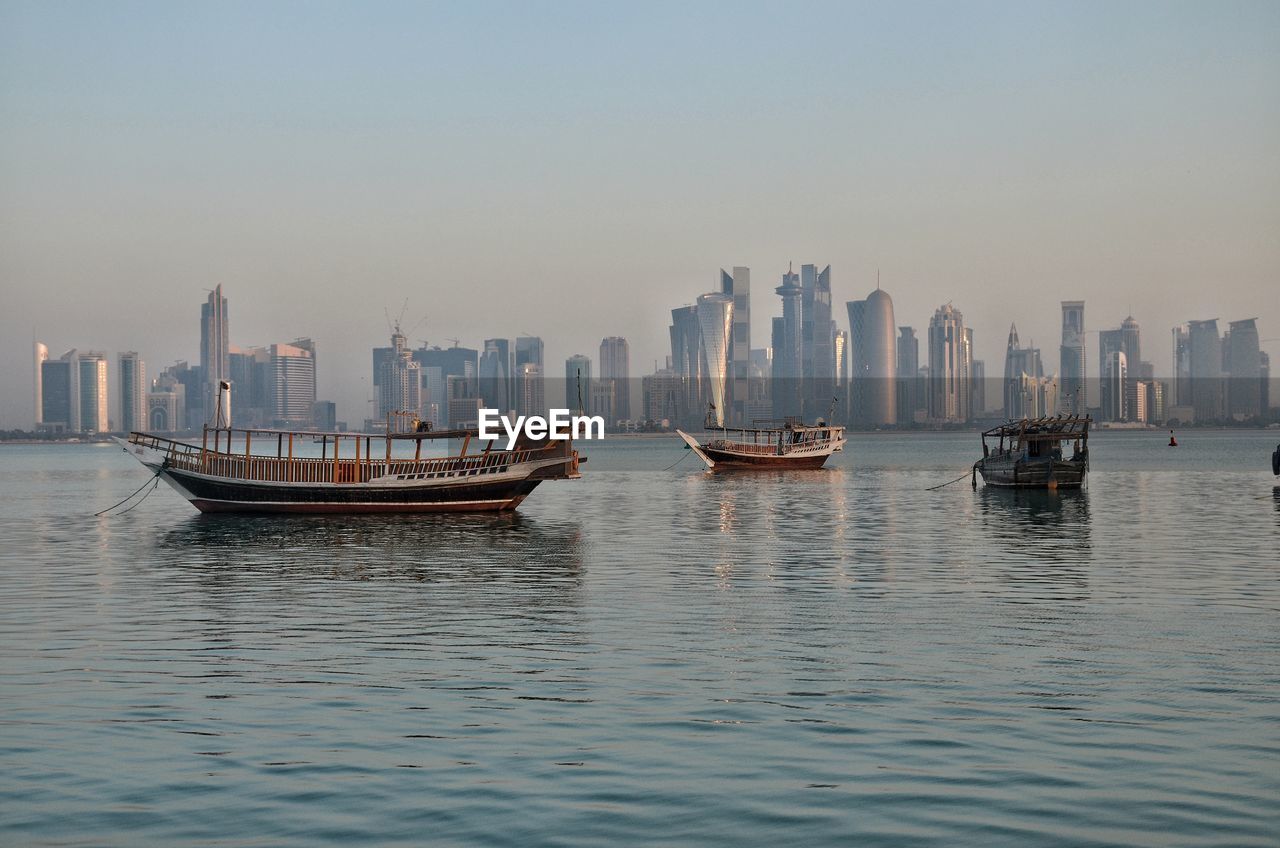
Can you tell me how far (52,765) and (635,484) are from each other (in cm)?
10917

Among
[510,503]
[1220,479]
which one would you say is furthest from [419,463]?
[1220,479]

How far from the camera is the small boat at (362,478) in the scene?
7106 cm

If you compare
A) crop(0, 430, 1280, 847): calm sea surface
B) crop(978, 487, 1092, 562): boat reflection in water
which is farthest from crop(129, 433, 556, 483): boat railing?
crop(978, 487, 1092, 562): boat reflection in water

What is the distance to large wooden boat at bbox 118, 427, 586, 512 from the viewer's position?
7106 cm

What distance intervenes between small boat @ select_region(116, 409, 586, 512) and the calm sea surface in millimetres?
21701

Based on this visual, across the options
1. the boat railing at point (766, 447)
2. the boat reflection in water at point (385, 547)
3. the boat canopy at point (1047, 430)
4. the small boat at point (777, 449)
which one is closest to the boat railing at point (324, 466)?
the boat reflection in water at point (385, 547)

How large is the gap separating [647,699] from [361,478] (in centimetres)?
5248

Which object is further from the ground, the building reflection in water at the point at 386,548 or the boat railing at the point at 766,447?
the boat railing at the point at 766,447

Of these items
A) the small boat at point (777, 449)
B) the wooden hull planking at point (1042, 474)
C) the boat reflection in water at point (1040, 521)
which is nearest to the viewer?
the boat reflection in water at point (1040, 521)

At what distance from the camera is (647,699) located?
21.1 m

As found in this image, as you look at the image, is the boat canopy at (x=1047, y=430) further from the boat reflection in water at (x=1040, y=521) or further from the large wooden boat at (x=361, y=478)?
the large wooden boat at (x=361, y=478)

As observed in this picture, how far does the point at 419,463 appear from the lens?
72188 millimetres

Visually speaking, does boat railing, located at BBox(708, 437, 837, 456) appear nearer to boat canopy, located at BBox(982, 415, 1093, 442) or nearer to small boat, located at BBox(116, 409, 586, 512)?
boat canopy, located at BBox(982, 415, 1093, 442)

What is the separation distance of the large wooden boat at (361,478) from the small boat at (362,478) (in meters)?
0.05
